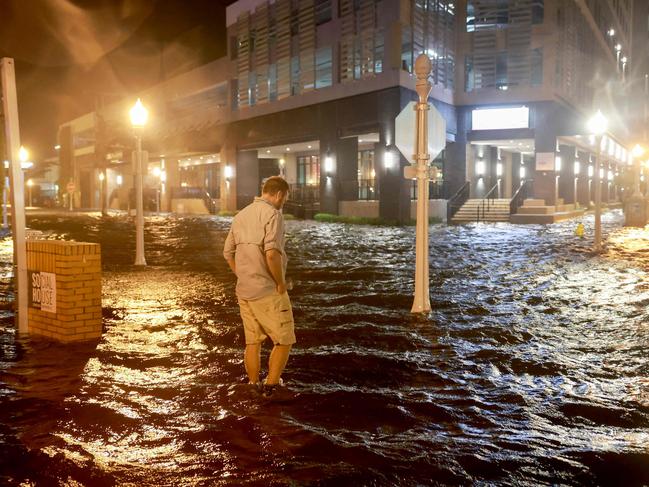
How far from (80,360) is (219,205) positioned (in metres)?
46.9

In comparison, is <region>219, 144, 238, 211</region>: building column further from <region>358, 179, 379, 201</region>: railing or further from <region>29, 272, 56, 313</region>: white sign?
<region>29, 272, 56, 313</region>: white sign

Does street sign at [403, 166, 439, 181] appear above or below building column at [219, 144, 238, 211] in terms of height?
below

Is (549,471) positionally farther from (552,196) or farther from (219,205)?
(219,205)

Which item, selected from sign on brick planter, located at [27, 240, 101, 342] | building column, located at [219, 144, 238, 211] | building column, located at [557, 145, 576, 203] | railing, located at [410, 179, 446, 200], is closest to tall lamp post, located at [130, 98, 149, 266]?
sign on brick planter, located at [27, 240, 101, 342]

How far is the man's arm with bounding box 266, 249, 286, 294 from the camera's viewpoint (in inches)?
205

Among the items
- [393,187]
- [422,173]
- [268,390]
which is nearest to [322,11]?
[393,187]

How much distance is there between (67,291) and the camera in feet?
24.9

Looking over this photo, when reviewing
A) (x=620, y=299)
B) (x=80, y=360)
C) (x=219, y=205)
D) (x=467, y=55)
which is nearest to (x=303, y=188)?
(x=219, y=205)

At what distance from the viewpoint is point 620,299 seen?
34.3ft

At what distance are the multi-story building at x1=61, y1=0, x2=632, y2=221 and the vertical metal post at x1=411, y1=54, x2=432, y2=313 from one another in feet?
84.5

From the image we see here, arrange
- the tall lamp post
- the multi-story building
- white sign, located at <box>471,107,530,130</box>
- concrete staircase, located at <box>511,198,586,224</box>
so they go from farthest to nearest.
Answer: white sign, located at <box>471,107,530,130</box>
the multi-story building
concrete staircase, located at <box>511,198,586,224</box>
the tall lamp post

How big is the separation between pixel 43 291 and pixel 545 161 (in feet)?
122

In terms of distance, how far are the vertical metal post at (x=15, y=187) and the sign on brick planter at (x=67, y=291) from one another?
161 mm

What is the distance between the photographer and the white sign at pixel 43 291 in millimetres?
7734
